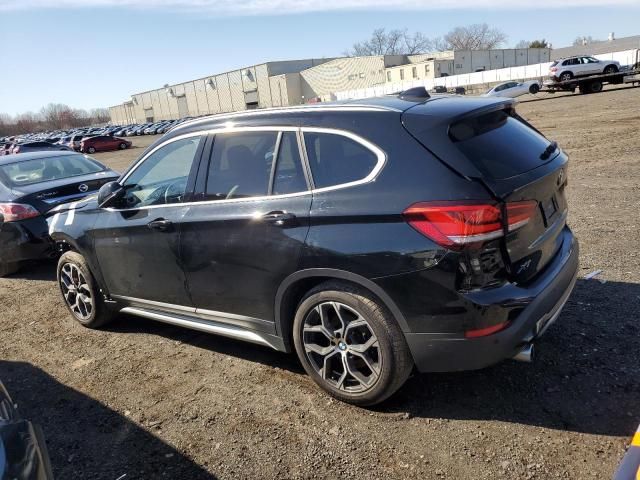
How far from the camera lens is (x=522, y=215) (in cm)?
290

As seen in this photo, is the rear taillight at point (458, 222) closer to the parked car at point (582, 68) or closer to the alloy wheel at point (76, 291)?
the alloy wheel at point (76, 291)

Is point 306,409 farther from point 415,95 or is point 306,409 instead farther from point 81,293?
point 81,293

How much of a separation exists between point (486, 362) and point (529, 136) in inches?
61.6

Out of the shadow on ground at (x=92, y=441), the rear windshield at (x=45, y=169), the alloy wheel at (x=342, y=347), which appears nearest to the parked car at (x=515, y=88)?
the rear windshield at (x=45, y=169)

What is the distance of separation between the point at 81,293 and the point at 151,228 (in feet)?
4.96

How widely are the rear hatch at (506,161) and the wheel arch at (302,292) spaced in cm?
69

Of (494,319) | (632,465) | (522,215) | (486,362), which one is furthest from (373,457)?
(522,215)

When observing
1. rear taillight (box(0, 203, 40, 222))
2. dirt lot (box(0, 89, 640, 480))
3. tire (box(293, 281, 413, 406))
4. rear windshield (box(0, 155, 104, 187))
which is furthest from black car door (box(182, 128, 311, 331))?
rear windshield (box(0, 155, 104, 187))

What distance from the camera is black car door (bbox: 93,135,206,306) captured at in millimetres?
Result: 3924

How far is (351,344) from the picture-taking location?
127 inches

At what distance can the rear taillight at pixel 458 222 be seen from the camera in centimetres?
269

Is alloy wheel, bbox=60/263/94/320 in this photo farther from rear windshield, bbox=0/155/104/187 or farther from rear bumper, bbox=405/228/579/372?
rear bumper, bbox=405/228/579/372

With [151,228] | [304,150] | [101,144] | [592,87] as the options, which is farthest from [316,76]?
[304,150]

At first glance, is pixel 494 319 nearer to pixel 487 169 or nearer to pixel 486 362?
pixel 486 362
